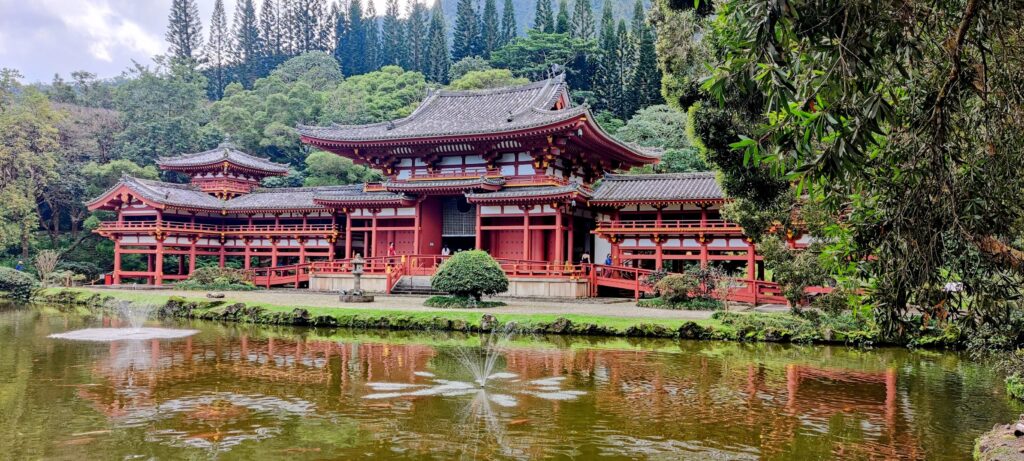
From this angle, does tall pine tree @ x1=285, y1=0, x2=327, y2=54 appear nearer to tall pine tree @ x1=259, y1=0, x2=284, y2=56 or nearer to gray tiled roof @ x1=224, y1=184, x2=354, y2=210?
tall pine tree @ x1=259, y1=0, x2=284, y2=56

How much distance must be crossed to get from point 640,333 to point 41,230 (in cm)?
4289

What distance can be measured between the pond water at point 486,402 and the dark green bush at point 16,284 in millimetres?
18111

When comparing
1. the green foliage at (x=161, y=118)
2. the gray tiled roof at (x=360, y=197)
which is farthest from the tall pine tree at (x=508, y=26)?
the gray tiled roof at (x=360, y=197)

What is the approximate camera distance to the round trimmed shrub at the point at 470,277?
71.8ft

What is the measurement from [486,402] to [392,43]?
80.0 m

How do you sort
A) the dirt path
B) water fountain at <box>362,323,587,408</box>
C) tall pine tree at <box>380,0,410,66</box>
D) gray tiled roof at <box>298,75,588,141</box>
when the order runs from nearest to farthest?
water fountain at <box>362,323,587,408</box> → the dirt path → gray tiled roof at <box>298,75,588,141</box> → tall pine tree at <box>380,0,410,66</box>

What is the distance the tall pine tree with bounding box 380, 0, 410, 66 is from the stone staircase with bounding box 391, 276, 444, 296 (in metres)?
57.0

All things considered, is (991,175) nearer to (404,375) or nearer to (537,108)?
(404,375)

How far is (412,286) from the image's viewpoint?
1117 inches

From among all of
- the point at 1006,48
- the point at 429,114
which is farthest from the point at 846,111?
the point at 429,114

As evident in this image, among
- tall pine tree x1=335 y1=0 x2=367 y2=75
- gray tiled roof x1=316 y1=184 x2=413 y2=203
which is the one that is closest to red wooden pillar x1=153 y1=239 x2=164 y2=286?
gray tiled roof x1=316 y1=184 x2=413 y2=203

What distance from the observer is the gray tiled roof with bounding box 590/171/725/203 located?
2722 cm

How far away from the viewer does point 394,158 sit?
32.3m

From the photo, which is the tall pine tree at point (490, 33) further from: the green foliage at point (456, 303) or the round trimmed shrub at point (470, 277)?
the green foliage at point (456, 303)
